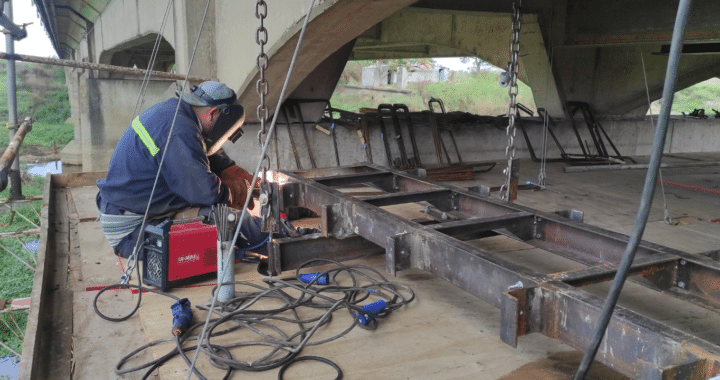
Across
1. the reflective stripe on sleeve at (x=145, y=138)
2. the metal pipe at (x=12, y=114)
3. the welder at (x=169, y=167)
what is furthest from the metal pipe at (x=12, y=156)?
the reflective stripe on sleeve at (x=145, y=138)

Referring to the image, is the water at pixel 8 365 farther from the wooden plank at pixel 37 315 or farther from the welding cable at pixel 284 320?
the welding cable at pixel 284 320

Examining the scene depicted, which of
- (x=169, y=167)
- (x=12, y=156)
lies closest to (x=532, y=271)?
(x=169, y=167)

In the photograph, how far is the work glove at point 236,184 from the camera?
476 cm

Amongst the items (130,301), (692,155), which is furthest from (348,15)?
(692,155)

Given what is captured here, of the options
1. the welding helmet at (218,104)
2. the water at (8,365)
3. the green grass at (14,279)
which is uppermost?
the welding helmet at (218,104)

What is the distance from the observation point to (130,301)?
3461 millimetres

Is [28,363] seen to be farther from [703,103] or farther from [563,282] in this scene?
[703,103]

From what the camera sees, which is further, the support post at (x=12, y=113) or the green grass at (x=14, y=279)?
the green grass at (x=14, y=279)

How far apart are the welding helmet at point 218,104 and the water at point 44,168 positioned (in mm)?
25555

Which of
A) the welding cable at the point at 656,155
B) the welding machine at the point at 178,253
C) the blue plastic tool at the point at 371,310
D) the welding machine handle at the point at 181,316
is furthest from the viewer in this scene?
the welding machine at the point at 178,253

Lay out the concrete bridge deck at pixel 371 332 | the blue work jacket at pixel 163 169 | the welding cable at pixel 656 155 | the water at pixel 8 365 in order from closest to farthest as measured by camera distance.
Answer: the welding cable at pixel 656 155
the concrete bridge deck at pixel 371 332
the blue work jacket at pixel 163 169
the water at pixel 8 365

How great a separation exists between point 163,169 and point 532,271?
268 cm

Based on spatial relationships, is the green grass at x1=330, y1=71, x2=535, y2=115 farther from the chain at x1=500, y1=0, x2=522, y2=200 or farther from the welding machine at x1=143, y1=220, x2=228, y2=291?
the welding machine at x1=143, y1=220, x2=228, y2=291

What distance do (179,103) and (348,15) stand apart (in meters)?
2.41
